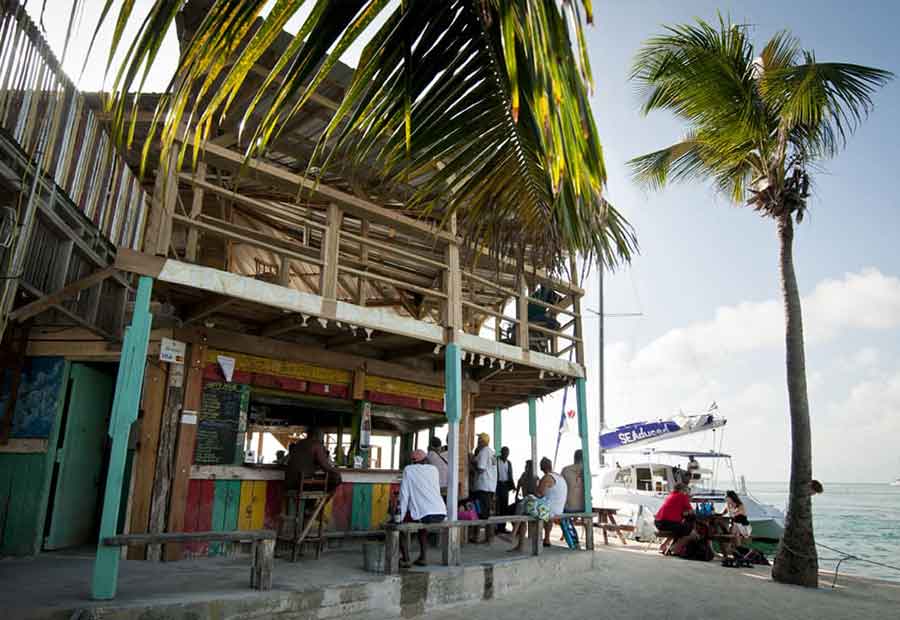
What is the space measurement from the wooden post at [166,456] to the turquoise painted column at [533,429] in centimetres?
743

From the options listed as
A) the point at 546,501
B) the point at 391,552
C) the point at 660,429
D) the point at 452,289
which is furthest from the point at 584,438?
the point at 660,429

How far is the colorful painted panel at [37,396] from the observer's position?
807 centimetres

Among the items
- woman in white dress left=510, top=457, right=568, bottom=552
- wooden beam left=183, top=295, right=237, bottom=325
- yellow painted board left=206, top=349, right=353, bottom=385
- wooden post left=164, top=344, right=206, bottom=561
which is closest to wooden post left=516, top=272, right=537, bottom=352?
woman in white dress left=510, top=457, right=568, bottom=552

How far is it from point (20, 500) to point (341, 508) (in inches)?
160

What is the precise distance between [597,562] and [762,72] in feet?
27.7

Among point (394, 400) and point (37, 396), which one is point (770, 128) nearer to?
point (394, 400)

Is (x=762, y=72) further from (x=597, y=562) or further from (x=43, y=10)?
(x=43, y=10)

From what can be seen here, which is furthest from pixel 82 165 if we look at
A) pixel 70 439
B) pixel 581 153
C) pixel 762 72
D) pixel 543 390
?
pixel 762 72

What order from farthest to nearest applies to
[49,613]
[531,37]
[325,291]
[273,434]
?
[273,434] < [325,291] < [49,613] < [531,37]

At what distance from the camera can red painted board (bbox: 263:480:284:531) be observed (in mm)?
8938

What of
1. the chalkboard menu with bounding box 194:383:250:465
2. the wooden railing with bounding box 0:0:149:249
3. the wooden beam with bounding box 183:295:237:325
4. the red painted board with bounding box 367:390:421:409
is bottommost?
the chalkboard menu with bounding box 194:383:250:465

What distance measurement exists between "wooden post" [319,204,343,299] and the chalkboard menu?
7.20ft

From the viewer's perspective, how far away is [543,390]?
13336 mm

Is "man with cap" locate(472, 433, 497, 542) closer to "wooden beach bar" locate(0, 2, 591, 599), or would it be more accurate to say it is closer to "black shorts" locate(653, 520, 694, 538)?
"wooden beach bar" locate(0, 2, 591, 599)
